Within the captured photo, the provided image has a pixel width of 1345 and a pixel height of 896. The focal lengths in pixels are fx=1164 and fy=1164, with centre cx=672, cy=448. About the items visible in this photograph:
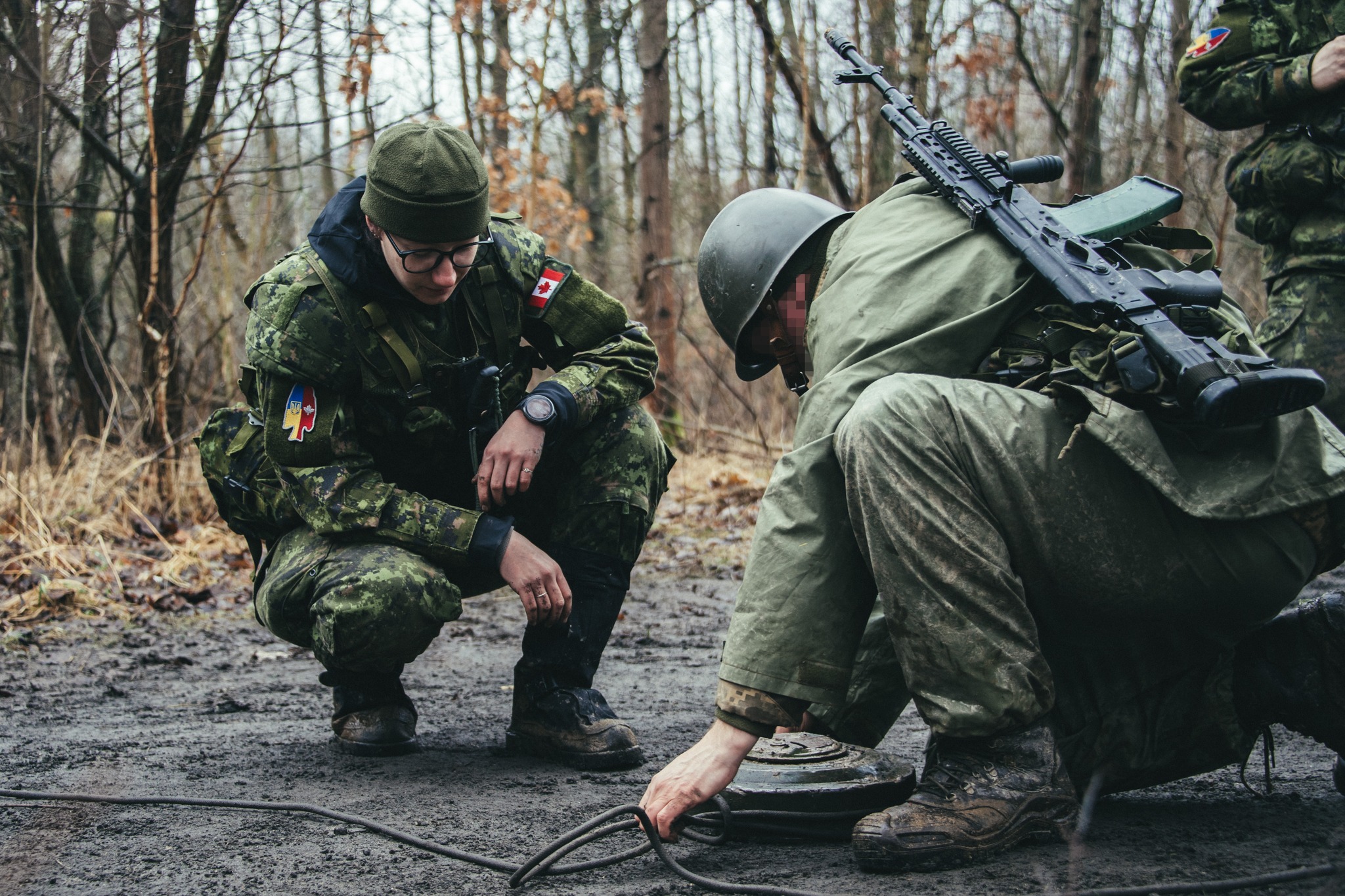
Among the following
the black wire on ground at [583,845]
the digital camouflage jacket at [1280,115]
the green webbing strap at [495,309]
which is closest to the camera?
the black wire on ground at [583,845]

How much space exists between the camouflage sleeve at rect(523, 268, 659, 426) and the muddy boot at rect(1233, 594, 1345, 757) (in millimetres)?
1416

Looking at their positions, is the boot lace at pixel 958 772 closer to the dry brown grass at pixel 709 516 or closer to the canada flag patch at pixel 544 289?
the canada flag patch at pixel 544 289

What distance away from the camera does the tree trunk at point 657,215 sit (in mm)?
8266

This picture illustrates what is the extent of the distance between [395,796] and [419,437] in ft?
2.81

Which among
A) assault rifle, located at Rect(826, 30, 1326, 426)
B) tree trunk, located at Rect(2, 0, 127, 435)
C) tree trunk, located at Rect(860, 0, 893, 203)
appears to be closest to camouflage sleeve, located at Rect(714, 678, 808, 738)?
assault rifle, located at Rect(826, 30, 1326, 426)

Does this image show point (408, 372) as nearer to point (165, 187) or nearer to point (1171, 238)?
point (1171, 238)

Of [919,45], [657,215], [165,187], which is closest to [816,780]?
[165,187]

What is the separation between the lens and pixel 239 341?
863 centimetres

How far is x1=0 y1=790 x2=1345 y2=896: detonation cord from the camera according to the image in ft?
5.16

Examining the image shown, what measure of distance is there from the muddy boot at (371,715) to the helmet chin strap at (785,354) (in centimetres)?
117

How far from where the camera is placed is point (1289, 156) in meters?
3.56

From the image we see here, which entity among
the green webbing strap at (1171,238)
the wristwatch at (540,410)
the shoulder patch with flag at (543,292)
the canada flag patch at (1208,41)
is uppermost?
the canada flag patch at (1208,41)

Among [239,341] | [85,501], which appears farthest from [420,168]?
[239,341]

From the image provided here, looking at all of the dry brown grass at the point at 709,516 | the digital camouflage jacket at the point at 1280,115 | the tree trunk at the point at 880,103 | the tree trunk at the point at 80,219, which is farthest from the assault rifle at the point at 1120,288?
the tree trunk at the point at 880,103
